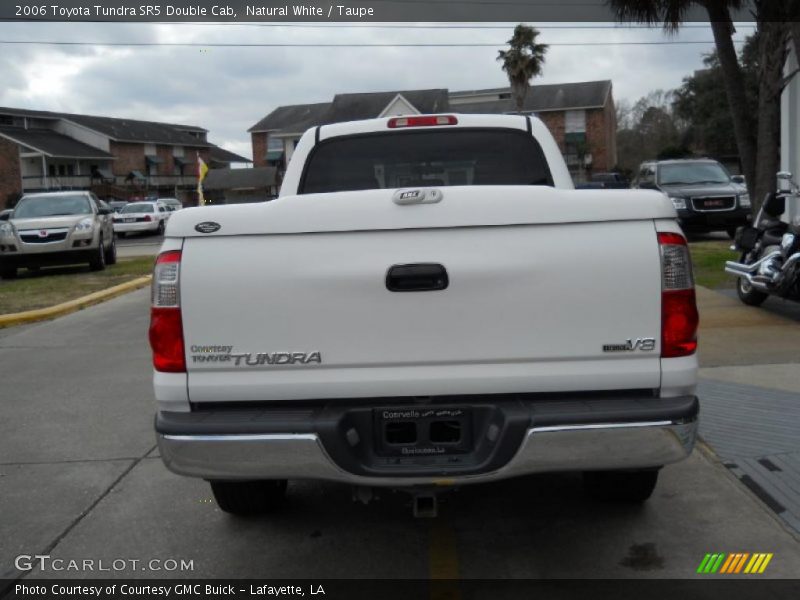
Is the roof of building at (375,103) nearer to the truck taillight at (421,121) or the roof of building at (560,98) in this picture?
the roof of building at (560,98)

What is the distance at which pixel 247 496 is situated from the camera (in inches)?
185

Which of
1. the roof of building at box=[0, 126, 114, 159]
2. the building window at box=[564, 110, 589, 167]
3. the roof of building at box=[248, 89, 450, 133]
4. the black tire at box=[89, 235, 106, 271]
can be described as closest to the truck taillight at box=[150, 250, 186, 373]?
the black tire at box=[89, 235, 106, 271]

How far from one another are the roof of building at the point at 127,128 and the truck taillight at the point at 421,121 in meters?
68.2

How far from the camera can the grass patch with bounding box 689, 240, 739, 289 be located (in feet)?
41.4

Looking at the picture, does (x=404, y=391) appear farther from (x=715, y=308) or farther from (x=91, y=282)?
(x=91, y=282)

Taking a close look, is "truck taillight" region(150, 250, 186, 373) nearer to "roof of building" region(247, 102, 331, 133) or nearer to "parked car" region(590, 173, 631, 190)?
"parked car" region(590, 173, 631, 190)

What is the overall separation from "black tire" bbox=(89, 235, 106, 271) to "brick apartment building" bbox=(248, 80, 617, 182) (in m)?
37.8

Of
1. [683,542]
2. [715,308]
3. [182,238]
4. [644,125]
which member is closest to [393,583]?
[683,542]

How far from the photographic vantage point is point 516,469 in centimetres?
350

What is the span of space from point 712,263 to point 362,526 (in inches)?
445

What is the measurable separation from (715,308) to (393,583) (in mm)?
7500

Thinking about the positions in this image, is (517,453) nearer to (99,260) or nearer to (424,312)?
(424,312)

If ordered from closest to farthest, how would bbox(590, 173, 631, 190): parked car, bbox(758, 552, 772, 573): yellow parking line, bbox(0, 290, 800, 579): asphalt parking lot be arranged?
bbox(758, 552, 772, 573): yellow parking line → bbox(0, 290, 800, 579): asphalt parking lot → bbox(590, 173, 631, 190): parked car

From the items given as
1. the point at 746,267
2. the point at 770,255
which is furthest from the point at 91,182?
the point at 770,255
